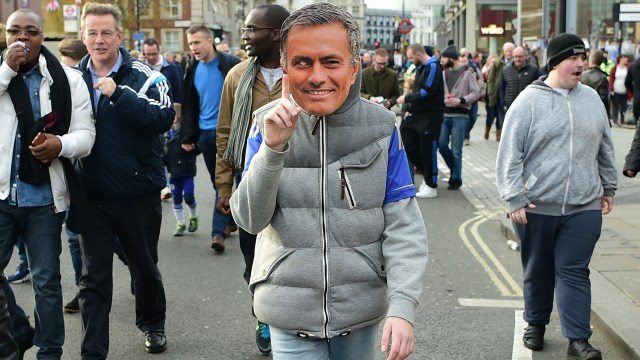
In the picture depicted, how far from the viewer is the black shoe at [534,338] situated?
18.6ft

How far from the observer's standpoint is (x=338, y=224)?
302cm

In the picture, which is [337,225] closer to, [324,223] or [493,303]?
[324,223]

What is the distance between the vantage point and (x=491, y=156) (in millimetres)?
16938

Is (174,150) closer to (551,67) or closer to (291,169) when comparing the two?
(551,67)

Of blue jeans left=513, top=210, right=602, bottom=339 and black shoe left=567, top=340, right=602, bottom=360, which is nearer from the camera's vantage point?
black shoe left=567, top=340, right=602, bottom=360

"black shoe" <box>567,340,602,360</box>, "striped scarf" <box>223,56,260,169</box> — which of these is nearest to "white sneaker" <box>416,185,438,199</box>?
"black shoe" <box>567,340,602,360</box>

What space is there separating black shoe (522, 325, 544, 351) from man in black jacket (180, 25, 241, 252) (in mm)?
3295

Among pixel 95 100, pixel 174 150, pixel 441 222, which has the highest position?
pixel 95 100

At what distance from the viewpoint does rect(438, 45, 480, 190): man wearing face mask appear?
502 inches

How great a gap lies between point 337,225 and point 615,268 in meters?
5.00

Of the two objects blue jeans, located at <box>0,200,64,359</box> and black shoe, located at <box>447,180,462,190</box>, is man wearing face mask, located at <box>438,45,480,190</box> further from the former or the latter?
blue jeans, located at <box>0,200,64,359</box>

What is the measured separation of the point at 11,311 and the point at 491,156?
1316cm

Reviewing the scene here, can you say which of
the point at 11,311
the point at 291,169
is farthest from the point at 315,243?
the point at 11,311

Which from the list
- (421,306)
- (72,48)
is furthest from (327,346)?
(72,48)
